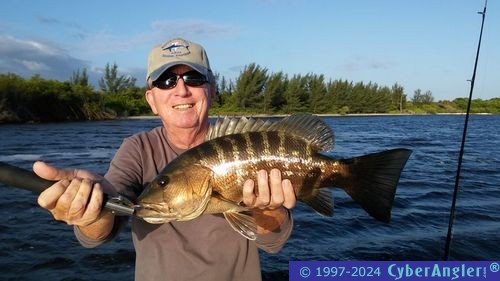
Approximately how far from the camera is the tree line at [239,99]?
152 ft

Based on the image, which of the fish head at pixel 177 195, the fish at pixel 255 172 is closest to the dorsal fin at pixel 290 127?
the fish at pixel 255 172

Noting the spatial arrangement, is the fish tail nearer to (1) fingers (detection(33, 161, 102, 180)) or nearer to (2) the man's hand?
(2) the man's hand

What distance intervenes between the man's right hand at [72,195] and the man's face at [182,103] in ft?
2.57

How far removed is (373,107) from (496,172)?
82468 mm

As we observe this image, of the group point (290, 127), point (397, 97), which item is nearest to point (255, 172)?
point (290, 127)

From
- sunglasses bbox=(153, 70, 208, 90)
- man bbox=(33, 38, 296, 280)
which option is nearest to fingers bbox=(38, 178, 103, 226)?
man bbox=(33, 38, 296, 280)

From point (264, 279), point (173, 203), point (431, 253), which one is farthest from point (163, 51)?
point (431, 253)

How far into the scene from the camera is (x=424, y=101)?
122062mm

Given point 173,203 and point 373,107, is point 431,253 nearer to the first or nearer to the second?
point 173,203

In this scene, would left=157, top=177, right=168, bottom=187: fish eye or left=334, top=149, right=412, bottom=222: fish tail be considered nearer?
left=157, top=177, right=168, bottom=187: fish eye

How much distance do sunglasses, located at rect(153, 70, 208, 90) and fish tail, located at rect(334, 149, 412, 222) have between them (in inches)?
43.5

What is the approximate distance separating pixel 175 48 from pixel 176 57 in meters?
0.09

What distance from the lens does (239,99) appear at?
75.1 m

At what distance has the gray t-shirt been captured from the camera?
8.38 ft
